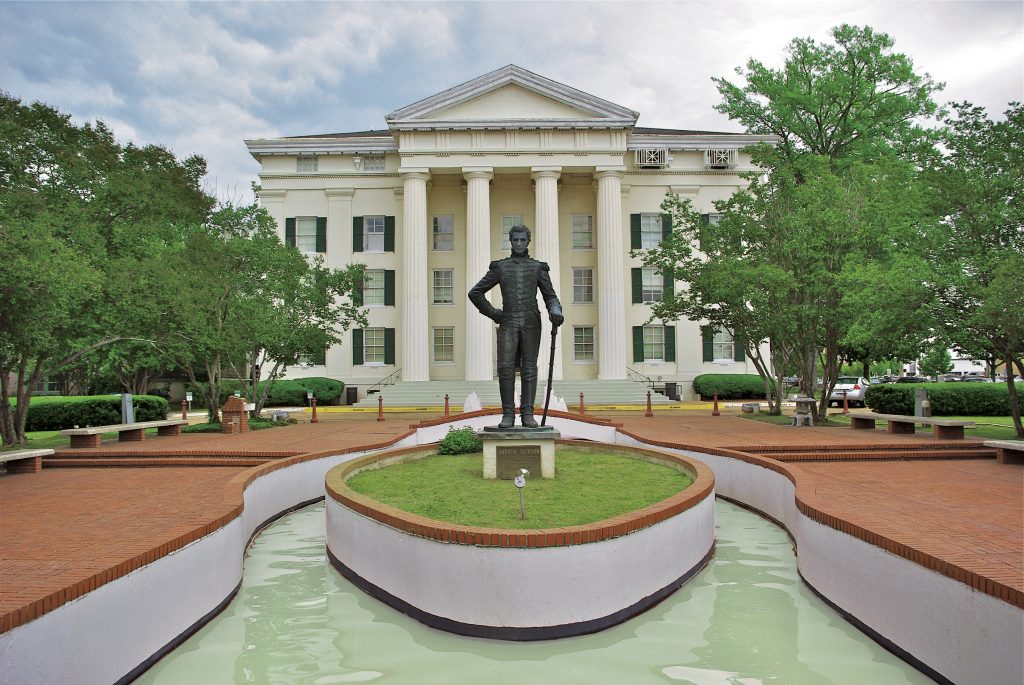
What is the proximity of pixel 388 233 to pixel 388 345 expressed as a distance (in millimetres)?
5872

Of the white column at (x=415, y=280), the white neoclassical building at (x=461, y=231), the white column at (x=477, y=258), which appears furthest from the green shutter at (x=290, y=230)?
the white column at (x=477, y=258)

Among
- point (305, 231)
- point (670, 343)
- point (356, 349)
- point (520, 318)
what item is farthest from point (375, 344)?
point (520, 318)

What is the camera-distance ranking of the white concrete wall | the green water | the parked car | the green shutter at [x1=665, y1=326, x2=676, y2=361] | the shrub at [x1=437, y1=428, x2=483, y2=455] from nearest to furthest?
the green water, the white concrete wall, the shrub at [x1=437, y1=428, x2=483, y2=455], the parked car, the green shutter at [x1=665, y1=326, x2=676, y2=361]

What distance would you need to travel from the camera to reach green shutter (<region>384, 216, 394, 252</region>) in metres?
38.5

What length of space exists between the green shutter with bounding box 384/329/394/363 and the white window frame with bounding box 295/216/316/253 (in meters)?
6.15

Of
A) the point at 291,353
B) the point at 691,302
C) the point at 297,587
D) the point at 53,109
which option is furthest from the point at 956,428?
the point at 53,109

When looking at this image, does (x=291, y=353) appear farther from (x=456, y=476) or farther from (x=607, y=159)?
(x=607, y=159)

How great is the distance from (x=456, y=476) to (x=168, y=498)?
3.85m

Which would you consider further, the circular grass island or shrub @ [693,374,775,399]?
shrub @ [693,374,775,399]

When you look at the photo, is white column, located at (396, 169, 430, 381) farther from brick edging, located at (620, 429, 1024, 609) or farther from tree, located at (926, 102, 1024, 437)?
brick edging, located at (620, 429, 1024, 609)

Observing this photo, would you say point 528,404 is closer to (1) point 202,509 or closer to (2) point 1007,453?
(1) point 202,509

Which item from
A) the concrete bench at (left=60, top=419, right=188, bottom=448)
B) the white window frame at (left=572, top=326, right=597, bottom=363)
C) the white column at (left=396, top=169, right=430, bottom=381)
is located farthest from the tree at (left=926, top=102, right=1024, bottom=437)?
the white column at (left=396, top=169, right=430, bottom=381)

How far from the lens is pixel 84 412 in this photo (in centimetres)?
2409

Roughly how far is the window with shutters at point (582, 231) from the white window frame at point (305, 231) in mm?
13746
